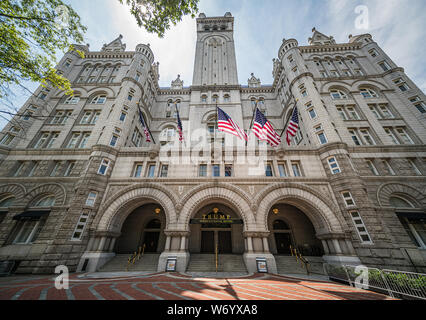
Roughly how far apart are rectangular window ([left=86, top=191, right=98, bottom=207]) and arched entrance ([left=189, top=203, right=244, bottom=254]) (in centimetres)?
1049

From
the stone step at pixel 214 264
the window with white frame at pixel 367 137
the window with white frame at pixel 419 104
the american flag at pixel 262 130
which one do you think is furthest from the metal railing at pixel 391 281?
the window with white frame at pixel 419 104

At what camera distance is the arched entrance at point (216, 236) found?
17.9 meters

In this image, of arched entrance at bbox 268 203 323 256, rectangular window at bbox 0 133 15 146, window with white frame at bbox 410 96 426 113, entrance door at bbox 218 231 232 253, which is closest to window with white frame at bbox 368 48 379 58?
window with white frame at bbox 410 96 426 113

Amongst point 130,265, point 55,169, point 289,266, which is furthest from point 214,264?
point 55,169

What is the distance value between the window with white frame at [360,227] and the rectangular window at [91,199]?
24.5m

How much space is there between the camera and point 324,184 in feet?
52.7

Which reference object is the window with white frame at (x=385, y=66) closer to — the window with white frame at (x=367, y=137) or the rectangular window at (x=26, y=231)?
the window with white frame at (x=367, y=137)

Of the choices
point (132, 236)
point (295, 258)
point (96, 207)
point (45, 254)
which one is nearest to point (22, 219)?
point (45, 254)

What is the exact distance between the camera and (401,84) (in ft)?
70.9

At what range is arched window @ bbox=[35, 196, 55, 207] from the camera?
16047mm

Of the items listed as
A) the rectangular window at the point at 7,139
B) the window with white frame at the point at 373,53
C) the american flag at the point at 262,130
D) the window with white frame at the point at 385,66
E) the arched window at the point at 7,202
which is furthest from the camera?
the window with white frame at the point at 373,53

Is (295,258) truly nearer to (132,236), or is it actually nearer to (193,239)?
(193,239)

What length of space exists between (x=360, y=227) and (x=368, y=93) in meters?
20.6

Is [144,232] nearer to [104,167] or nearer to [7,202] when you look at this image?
[104,167]
